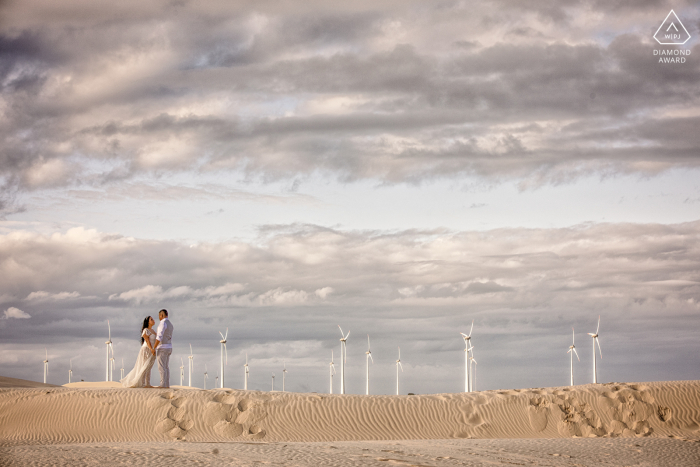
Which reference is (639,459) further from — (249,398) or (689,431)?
(249,398)

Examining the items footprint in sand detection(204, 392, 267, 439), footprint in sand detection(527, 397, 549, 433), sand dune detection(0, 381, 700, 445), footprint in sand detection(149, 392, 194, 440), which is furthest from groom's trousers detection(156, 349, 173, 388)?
footprint in sand detection(527, 397, 549, 433)

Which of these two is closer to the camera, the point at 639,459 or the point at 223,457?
the point at 223,457

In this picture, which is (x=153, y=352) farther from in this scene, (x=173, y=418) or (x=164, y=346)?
(x=173, y=418)

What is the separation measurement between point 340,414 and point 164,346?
682 centimetres

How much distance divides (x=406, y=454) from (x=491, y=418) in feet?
27.9

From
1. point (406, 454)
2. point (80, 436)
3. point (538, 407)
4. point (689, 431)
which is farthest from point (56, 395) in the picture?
point (689, 431)

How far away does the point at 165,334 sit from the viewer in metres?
22.0

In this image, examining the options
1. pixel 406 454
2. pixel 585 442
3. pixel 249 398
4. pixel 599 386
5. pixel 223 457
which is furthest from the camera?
pixel 599 386

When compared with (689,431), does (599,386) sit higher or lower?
higher

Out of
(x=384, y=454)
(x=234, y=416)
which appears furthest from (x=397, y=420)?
(x=384, y=454)

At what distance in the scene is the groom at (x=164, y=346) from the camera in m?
21.8

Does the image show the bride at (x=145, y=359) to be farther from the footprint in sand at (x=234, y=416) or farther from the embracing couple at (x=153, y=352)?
the footprint in sand at (x=234, y=416)

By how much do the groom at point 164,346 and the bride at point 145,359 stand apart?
1.13 feet

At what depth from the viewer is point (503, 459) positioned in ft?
47.6
